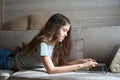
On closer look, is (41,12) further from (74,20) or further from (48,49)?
(48,49)

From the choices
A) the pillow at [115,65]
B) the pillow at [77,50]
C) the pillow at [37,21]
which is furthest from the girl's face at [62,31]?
the pillow at [37,21]

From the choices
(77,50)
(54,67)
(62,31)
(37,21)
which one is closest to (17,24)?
(37,21)

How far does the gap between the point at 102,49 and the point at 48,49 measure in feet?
2.06

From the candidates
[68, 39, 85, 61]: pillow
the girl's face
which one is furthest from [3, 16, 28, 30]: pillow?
the girl's face

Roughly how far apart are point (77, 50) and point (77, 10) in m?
0.73

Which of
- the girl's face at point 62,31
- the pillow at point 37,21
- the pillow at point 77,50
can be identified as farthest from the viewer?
the pillow at point 37,21

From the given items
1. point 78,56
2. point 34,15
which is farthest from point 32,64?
point 34,15

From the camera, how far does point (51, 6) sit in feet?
9.25

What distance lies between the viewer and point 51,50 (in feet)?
6.34

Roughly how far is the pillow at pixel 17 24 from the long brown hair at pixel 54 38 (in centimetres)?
71

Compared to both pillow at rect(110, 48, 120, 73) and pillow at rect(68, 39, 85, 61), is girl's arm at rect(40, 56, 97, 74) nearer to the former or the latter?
pillow at rect(110, 48, 120, 73)

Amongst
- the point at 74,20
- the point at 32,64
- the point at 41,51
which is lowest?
the point at 32,64

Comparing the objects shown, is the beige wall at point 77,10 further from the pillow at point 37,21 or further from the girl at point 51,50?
the girl at point 51,50

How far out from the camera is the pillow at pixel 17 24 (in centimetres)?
271
